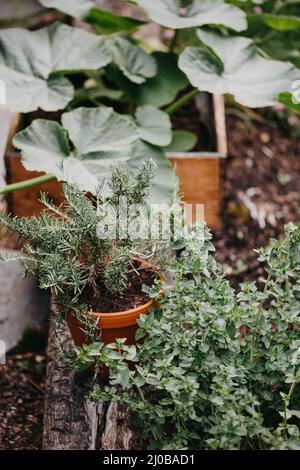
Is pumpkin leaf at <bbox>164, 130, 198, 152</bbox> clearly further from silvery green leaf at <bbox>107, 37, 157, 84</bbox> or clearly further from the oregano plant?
the oregano plant

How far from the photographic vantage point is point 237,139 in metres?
3.10

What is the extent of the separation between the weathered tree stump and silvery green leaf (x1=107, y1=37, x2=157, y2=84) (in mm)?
1060

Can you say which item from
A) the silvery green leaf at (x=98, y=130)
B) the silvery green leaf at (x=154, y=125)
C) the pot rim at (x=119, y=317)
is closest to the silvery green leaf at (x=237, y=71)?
the silvery green leaf at (x=154, y=125)

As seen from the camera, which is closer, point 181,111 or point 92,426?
point 92,426

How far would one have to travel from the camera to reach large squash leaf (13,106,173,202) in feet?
6.21

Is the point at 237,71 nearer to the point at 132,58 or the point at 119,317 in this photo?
the point at 132,58

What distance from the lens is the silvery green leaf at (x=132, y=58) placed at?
7.62 feet

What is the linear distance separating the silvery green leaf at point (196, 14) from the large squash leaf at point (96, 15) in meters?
0.16

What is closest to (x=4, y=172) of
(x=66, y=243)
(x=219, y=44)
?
(x=219, y=44)

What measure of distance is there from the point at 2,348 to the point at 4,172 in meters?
0.75

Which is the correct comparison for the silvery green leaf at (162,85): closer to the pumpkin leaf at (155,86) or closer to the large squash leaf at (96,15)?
the pumpkin leaf at (155,86)

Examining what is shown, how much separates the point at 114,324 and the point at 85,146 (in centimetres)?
60

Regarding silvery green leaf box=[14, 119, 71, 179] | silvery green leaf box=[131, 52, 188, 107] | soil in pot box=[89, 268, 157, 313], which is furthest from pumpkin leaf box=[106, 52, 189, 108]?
soil in pot box=[89, 268, 157, 313]
